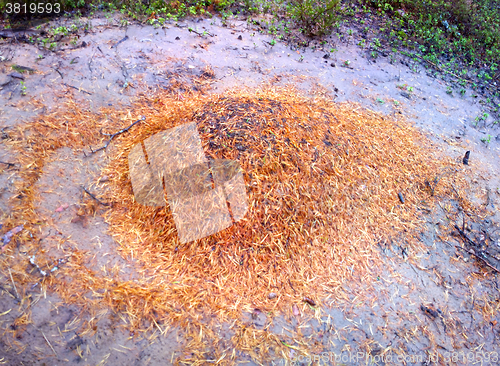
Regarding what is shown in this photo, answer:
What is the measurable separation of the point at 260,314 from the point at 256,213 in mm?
822

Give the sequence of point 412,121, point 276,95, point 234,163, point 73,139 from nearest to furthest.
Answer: point 234,163, point 73,139, point 276,95, point 412,121

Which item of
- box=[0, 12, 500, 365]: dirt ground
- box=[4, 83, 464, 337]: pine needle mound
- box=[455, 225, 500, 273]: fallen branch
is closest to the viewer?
box=[0, 12, 500, 365]: dirt ground

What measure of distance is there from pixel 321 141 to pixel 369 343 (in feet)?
5.94

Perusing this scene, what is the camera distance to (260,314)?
2.37 m

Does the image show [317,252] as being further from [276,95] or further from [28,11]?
[28,11]

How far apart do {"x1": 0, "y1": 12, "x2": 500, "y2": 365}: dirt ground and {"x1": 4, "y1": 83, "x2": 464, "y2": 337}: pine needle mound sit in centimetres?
12

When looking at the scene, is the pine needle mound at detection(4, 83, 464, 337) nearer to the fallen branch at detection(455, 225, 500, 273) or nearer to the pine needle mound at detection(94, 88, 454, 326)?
the pine needle mound at detection(94, 88, 454, 326)

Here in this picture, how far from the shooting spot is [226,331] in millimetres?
2254

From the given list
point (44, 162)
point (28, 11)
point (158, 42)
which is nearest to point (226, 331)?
point (44, 162)

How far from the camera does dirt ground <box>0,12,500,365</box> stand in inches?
84.4

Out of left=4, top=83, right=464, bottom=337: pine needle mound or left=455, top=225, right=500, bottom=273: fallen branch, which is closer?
left=4, top=83, right=464, bottom=337: pine needle mound

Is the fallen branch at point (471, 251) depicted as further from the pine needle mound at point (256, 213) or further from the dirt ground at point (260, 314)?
the pine needle mound at point (256, 213)

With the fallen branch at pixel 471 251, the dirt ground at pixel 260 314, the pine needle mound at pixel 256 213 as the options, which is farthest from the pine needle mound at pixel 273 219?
the fallen branch at pixel 471 251

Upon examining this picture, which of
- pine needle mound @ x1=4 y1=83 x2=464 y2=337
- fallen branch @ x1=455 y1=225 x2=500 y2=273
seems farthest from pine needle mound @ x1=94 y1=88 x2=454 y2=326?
fallen branch @ x1=455 y1=225 x2=500 y2=273
